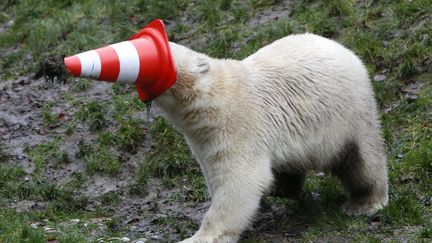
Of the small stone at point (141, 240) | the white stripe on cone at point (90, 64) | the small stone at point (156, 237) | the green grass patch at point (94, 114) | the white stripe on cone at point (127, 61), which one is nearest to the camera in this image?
the white stripe on cone at point (90, 64)

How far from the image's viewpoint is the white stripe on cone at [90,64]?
569cm

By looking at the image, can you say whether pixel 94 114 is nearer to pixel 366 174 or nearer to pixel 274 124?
pixel 274 124

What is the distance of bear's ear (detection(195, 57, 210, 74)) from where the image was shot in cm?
629

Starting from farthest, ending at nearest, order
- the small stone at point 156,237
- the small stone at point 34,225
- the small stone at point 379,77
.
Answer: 1. the small stone at point 379,77
2. the small stone at point 34,225
3. the small stone at point 156,237

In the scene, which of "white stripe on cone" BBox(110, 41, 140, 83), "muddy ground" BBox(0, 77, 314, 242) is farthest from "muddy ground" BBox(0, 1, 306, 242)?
"white stripe on cone" BBox(110, 41, 140, 83)

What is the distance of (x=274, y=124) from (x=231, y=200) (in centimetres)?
76

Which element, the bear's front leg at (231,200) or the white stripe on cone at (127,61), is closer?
the white stripe on cone at (127,61)

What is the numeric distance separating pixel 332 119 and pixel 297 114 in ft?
1.04

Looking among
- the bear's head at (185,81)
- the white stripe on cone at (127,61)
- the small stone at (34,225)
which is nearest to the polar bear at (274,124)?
the bear's head at (185,81)

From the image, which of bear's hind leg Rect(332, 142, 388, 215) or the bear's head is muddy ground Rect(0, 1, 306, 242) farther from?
the bear's head

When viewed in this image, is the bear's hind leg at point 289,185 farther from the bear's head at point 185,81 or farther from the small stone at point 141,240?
the bear's head at point 185,81

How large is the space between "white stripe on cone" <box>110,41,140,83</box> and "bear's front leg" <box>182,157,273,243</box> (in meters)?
1.00

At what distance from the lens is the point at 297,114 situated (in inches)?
267

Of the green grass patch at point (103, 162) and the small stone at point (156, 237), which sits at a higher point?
the small stone at point (156, 237)
